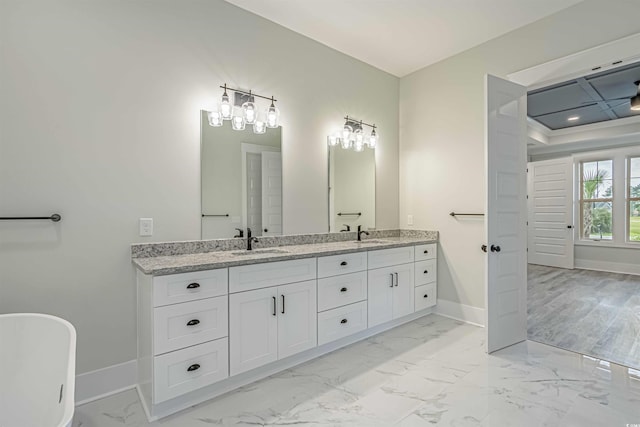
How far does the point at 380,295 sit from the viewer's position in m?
2.96

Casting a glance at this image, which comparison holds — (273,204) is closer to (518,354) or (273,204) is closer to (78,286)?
(78,286)

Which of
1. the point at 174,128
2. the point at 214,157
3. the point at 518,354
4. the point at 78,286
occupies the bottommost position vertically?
the point at 518,354

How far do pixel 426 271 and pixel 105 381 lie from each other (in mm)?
2948

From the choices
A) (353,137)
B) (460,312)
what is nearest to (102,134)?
(353,137)

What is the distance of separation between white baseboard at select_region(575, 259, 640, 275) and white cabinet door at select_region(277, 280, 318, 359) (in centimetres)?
664

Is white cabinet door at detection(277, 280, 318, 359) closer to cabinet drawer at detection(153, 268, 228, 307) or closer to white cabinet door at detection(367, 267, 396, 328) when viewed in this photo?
cabinet drawer at detection(153, 268, 228, 307)

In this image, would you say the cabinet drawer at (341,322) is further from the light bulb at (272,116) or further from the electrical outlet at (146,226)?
the light bulb at (272,116)

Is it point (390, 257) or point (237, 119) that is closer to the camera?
point (237, 119)

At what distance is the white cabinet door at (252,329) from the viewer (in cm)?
202

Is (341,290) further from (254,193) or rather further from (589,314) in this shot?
(589,314)

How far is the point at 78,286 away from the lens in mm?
1968

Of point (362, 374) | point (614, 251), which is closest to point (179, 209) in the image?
point (362, 374)

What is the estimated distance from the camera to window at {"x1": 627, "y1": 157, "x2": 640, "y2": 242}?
584cm

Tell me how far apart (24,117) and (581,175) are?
27.9 feet
